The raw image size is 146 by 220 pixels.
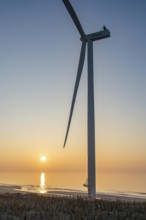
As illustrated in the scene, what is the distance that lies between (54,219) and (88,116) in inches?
405

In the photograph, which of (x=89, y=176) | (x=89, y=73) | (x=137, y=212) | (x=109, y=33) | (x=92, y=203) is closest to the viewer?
(x=137, y=212)

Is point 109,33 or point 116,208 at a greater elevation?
point 109,33

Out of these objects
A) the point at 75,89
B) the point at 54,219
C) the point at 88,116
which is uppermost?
the point at 75,89

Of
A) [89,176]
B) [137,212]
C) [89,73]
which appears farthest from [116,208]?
[89,73]

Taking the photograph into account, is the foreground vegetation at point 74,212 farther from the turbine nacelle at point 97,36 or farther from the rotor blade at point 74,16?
the rotor blade at point 74,16

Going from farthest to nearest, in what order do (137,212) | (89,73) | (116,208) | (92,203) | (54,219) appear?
(89,73), (92,203), (116,208), (137,212), (54,219)

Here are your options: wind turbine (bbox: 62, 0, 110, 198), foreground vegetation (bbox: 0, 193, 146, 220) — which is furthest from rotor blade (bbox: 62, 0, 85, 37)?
foreground vegetation (bbox: 0, 193, 146, 220)

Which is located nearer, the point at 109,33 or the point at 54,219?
the point at 54,219

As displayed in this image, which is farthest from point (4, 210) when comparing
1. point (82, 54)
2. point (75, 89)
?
point (82, 54)

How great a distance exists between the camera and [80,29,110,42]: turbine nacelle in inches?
1041

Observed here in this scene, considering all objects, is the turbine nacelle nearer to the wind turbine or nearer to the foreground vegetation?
the wind turbine

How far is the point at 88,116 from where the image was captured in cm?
2284

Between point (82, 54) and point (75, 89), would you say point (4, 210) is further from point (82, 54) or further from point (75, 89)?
point (82, 54)

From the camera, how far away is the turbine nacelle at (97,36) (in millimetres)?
26453
